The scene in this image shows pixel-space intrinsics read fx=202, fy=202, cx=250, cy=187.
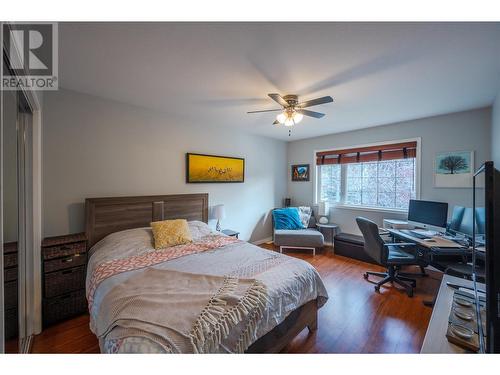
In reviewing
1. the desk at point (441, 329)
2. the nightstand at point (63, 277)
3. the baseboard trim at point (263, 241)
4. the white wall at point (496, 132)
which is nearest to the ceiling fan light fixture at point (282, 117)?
the desk at point (441, 329)

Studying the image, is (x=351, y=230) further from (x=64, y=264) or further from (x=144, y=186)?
(x=64, y=264)

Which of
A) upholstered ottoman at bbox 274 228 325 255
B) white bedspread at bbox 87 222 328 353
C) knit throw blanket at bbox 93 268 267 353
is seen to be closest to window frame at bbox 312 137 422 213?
upholstered ottoman at bbox 274 228 325 255

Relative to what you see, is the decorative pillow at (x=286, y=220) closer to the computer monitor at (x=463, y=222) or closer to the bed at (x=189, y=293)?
the bed at (x=189, y=293)

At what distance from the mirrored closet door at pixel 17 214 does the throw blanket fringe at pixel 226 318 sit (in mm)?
1267

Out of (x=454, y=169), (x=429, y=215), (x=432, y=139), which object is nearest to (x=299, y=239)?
(x=429, y=215)

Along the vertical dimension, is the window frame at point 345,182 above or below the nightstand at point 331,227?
above

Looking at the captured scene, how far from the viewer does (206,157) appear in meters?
3.56

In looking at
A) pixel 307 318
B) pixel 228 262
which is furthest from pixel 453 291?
pixel 228 262

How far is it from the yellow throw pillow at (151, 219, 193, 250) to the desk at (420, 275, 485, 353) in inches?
88.5

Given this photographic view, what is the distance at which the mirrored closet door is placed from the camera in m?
1.36

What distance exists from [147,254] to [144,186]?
1.17m

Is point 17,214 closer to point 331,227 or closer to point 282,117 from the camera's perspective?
point 282,117

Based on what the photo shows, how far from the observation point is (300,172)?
5012 mm

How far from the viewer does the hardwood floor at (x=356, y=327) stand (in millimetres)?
1720
